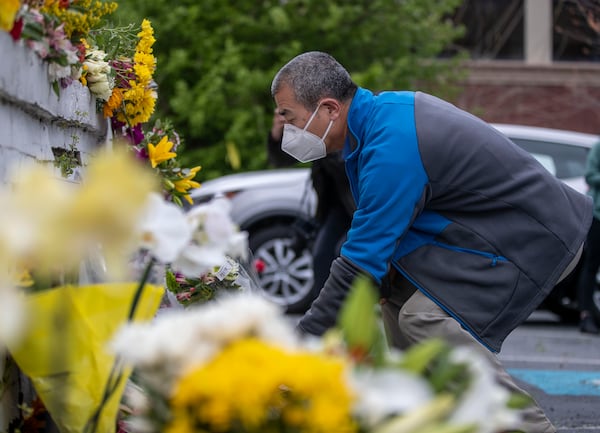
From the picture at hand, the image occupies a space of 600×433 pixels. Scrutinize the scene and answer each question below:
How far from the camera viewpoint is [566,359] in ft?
26.9

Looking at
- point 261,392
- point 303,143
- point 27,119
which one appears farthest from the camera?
point 303,143

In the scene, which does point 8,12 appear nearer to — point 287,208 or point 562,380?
point 562,380

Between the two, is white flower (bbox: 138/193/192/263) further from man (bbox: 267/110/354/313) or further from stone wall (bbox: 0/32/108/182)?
man (bbox: 267/110/354/313)

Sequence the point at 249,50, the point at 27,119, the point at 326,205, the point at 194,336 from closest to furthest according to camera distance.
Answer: the point at 194,336
the point at 27,119
the point at 326,205
the point at 249,50

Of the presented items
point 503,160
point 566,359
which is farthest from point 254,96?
point 503,160

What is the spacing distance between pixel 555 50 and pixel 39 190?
18.8 m

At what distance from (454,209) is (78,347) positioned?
1742 mm

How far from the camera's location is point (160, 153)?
155 inches

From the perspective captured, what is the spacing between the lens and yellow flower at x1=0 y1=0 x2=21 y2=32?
2.42 metres

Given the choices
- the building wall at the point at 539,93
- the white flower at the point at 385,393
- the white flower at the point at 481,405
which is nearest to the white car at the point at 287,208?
the white flower at the point at 481,405

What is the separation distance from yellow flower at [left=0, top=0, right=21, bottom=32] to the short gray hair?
1367 millimetres

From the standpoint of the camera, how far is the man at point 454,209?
3.71m

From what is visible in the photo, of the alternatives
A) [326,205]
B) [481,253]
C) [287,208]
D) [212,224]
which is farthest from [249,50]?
[212,224]

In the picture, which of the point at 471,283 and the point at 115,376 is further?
the point at 471,283
